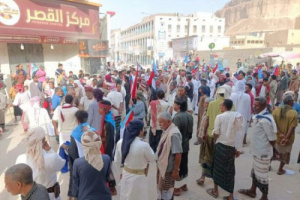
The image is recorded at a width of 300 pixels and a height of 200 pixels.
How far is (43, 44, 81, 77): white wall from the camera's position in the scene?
14.6 m

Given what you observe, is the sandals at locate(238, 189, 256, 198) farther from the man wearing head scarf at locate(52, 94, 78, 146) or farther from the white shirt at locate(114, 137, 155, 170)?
the man wearing head scarf at locate(52, 94, 78, 146)

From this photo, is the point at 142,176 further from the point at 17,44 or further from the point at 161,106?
the point at 17,44

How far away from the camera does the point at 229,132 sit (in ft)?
12.2

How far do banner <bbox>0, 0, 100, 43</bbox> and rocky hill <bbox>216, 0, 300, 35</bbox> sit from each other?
91.5m

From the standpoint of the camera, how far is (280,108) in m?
4.58

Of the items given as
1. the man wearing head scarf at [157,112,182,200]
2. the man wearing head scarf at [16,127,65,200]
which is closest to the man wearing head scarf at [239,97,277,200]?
the man wearing head scarf at [157,112,182,200]

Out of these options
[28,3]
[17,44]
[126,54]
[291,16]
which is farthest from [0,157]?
[291,16]

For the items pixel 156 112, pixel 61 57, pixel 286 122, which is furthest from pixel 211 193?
pixel 61 57

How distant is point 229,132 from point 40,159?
2.76 meters

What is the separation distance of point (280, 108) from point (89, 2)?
48.5 ft

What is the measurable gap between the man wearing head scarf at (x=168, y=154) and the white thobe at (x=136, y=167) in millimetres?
439

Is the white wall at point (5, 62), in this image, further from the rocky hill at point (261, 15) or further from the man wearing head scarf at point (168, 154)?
the rocky hill at point (261, 15)

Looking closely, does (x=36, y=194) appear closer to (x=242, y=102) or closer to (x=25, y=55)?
(x=242, y=102)

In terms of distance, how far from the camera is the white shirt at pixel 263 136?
3.86 meters
